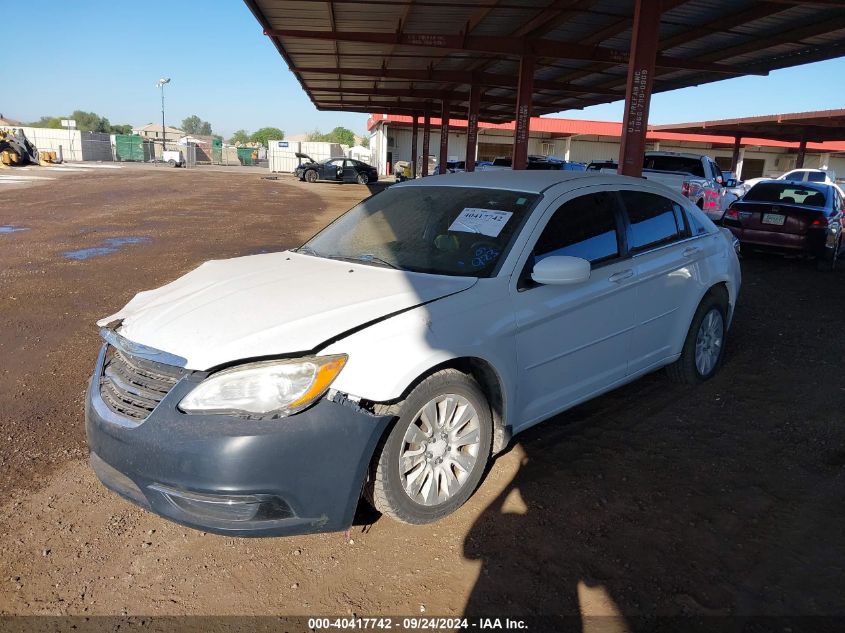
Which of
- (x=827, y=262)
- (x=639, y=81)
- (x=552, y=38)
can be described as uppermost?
(x=552, y=38)

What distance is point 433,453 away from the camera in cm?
300

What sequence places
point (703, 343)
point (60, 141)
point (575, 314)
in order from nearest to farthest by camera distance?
point (575, 314) → point (703, 343) → point (60, 141)

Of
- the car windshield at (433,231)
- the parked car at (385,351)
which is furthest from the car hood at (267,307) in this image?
the car windshield at (433,231)

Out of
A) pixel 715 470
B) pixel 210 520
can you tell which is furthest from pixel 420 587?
pixel 715 470

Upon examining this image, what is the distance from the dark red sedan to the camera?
10570mm

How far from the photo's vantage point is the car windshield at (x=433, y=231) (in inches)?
139

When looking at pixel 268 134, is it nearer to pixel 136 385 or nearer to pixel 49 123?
pixel 49 123

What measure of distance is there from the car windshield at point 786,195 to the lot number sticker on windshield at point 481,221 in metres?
9.42

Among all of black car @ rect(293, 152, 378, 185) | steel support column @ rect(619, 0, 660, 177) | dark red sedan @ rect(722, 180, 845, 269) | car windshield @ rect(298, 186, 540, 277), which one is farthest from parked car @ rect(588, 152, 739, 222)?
black car @ rect(293, 152, 378, 185)

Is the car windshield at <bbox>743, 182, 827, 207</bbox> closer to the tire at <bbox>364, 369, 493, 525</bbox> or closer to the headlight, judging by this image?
the tire at <bbox>364, 369, 493, 525</bbox>

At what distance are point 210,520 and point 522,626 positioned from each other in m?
1.31

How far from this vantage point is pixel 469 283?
325 centimetres

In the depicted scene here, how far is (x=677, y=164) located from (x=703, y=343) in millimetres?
11895

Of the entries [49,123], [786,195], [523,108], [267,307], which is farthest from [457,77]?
[49,123]
